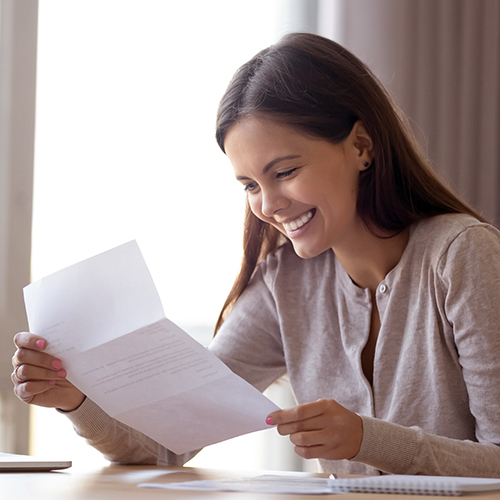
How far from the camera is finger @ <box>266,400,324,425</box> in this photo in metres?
0.81

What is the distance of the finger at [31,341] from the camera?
92cm

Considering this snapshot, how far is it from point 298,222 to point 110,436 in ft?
1.69

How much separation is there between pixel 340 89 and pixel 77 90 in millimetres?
1111

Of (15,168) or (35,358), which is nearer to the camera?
(35,358)

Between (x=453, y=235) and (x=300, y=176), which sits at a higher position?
(x=300, y=176)

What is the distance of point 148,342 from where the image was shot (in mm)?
853

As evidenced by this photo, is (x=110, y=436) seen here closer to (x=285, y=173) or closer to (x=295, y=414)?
(x=295, y=414)

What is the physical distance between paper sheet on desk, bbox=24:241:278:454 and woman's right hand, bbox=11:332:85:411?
18mm

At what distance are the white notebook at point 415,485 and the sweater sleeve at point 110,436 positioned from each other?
498 millimetres

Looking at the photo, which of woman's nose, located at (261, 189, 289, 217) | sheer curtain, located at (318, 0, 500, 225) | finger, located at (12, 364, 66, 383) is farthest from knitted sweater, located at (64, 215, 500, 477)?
sheer curtain, located at (318, 0, 500, 225)

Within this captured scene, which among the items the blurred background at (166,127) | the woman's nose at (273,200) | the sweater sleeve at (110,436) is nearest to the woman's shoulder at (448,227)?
the woman's nose at (273,200)

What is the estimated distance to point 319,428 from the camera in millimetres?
830

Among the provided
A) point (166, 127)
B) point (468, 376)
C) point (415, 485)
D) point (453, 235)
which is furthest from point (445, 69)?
point (415, 485)

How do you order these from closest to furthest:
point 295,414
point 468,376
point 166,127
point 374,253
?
point 295,414 < point 468,376 < point 374,253 < point 166,127
